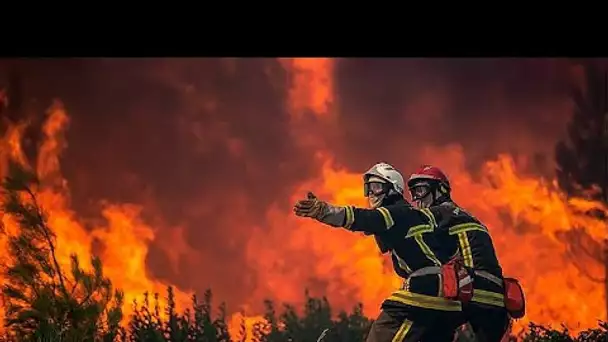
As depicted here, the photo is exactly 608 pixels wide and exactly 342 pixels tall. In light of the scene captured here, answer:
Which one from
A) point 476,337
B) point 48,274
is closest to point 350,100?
point 476,337

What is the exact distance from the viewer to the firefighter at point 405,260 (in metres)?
6.52

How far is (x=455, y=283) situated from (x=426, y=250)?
0.75 ft

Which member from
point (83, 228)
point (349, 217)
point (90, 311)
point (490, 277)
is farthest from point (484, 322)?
point (83, 228)

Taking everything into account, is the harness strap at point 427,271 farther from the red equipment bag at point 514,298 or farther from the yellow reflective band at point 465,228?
the red equipment bag at point 514,298

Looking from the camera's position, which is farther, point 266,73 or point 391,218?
point 266,73

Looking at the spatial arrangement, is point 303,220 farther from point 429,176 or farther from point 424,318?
point 424,318

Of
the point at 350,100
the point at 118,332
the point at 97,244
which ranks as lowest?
the point at 118,332

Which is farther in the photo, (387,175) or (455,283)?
(387,175)

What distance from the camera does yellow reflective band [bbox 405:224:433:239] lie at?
6609mm

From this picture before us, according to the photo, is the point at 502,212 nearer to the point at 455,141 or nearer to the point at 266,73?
the point at 455,141

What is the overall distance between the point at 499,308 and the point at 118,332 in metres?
2.07

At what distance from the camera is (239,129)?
6961 millimetres

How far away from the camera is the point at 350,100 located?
705 centimetres
